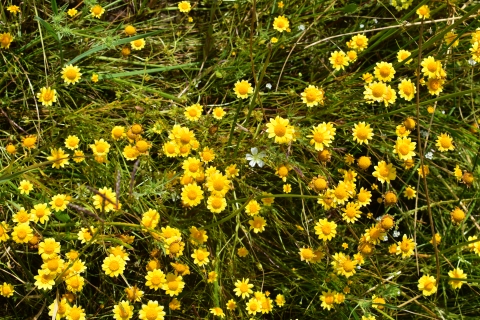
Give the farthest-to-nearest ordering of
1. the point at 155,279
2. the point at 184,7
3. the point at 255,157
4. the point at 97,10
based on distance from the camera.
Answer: the point at 184,7, the point at 97,10, the point at 255,157, the point at 155,279

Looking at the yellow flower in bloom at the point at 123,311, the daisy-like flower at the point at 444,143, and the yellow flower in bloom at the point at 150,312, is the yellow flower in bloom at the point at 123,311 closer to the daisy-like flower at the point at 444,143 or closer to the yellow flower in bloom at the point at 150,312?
the yellow flower in bloom at the point at 150,312

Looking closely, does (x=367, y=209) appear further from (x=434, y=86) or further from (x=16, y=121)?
(x=16, y=121)

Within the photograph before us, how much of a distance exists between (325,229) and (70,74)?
129cm

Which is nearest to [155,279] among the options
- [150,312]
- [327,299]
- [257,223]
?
[150,312]

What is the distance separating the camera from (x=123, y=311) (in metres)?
2.01

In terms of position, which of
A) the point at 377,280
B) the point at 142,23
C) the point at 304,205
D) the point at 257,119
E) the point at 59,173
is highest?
the point at 142,23

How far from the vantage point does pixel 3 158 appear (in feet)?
7.45

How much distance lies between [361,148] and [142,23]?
128 cm

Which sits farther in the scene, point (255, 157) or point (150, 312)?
point (255, 157)

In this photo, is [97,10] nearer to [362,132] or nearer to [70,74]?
[70,74]

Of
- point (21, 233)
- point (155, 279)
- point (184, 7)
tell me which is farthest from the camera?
point (184, 7)

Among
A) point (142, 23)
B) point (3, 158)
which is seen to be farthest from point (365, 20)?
point (3, 158)

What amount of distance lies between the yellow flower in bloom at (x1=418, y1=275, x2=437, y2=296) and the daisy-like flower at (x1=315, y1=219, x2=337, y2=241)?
429 mm

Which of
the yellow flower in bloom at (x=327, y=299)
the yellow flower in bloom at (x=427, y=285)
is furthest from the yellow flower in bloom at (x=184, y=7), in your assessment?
the yellow flower in bloom at (x=427, y=285)
